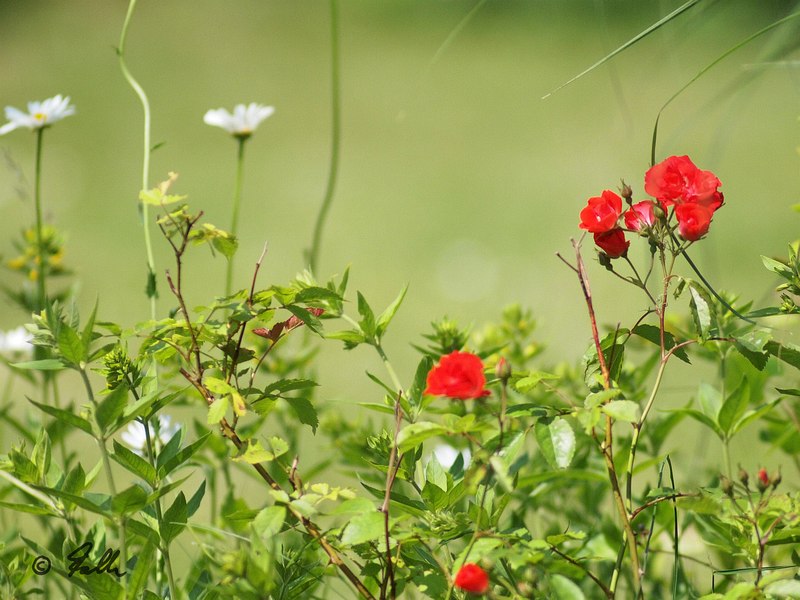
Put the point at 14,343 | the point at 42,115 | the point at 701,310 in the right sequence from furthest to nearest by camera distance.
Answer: the point at 14,343 → the point at 42,115 → the point at 701,310

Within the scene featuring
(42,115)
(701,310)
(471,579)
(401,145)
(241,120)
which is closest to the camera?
(471,579)

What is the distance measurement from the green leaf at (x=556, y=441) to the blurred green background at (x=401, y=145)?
1.10 meters

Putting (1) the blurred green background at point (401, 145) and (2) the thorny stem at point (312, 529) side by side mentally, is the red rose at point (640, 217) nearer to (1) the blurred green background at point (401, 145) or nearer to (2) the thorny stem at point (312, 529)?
(2) the thorny stem at point (312, 529)

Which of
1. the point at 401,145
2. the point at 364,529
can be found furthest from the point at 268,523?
the point at 401,145

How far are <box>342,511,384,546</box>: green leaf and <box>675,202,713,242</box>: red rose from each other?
30 centimetres

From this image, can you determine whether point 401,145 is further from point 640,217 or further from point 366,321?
point 640,217

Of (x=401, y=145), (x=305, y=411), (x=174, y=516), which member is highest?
(x=305, y=411)

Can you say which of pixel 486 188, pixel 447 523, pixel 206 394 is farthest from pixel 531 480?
pixel 486 188

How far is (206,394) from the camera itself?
2.56 ft

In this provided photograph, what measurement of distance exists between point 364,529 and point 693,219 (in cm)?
32

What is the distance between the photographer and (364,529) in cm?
67

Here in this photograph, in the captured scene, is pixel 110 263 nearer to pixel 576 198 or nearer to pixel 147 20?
pixel 576 198

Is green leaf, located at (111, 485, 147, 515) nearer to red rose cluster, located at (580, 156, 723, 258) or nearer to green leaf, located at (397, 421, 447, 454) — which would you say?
green leaf, located at (397, 421, 447, 454)

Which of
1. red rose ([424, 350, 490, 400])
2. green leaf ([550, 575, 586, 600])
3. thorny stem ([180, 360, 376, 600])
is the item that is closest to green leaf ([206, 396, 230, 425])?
thorny stem ([180, 360, 376, 600])
